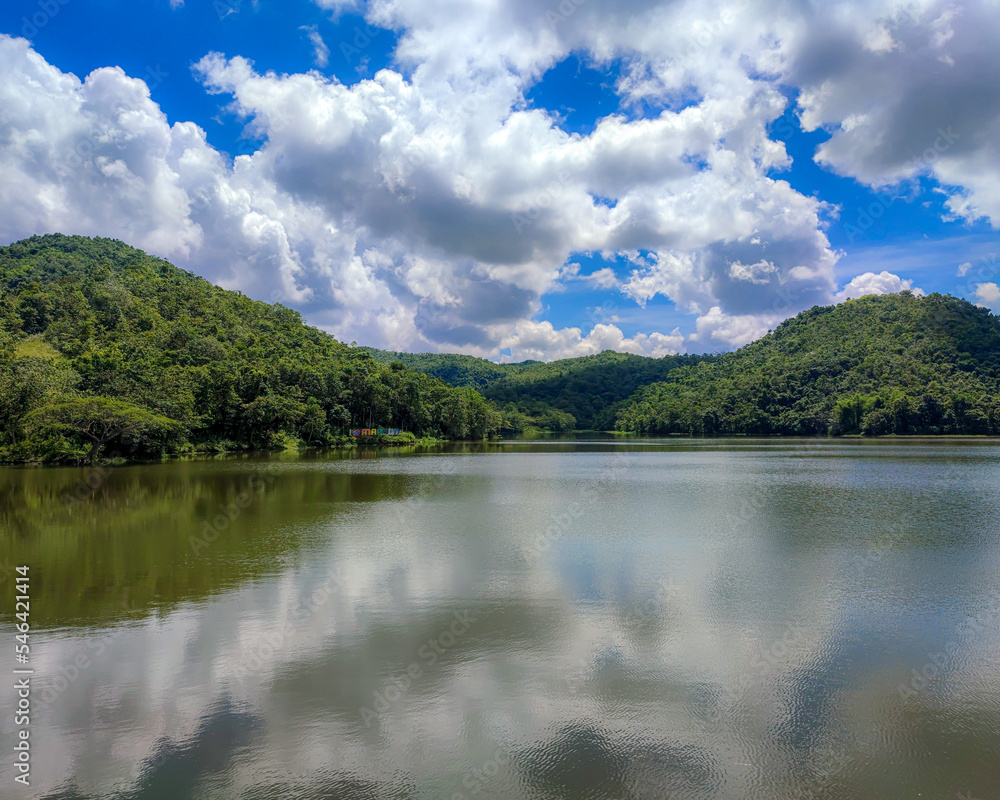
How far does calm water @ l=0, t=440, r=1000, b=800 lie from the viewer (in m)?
5.22

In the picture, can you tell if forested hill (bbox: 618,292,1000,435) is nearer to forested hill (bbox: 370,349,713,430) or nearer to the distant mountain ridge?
the distant mountain ridge

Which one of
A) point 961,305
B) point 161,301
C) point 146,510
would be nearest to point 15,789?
→ point 146,510

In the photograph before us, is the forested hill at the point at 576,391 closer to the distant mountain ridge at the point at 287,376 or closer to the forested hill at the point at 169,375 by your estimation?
the distant mountain ridge at the point at 287,376

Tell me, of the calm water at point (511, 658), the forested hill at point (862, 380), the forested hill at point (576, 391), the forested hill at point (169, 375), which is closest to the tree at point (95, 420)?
the forested hill at point (169, 375)

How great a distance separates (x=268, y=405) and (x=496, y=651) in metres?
51.4

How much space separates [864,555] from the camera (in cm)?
1301

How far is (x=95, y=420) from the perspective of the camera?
1449 inches

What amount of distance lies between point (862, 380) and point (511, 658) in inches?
4347

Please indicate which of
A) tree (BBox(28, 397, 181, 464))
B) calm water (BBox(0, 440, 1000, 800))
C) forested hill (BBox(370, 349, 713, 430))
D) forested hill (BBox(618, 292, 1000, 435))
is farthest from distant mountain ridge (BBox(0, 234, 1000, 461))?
calm water (BBox(0, 440, 1000, 800))

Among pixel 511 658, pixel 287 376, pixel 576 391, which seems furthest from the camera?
pixel 576 391

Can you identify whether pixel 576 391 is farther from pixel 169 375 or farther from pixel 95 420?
pixel 95 420

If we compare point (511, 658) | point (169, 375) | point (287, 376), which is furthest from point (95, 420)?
point (511, 658)

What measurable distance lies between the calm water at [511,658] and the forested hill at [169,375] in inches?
974

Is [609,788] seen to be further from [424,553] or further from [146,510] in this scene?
[146,510]
